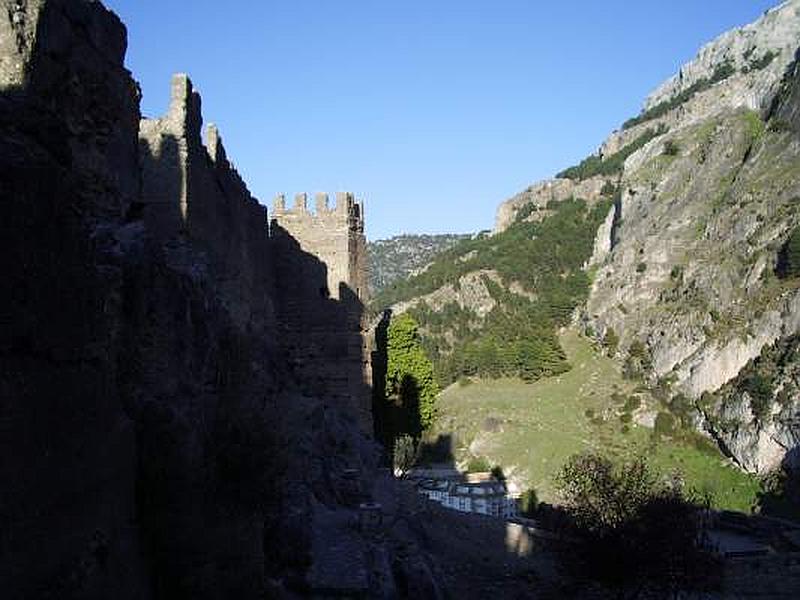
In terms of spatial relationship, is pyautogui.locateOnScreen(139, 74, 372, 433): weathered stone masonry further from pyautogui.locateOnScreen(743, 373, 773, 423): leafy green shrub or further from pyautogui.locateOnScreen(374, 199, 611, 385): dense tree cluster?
pyautogui.locateOnScreen(374, 199, 611, 385): dense tree cluster

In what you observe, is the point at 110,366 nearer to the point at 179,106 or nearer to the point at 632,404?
the point at 179,106

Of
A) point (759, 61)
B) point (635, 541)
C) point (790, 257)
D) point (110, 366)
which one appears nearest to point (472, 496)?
point (635, 541)

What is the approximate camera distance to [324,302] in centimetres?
2712

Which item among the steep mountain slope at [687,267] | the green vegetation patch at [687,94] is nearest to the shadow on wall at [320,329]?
the steep mountain slope at [687,267]

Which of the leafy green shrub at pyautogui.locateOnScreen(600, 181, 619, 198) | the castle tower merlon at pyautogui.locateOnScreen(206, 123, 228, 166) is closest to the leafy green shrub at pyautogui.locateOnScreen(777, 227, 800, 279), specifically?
the castle tower merlon at pyautogui.locateOnScreen(206, 123, 228, 166)

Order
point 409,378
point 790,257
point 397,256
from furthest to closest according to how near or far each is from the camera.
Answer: point 397,256 → point 790,257 → point 409,378

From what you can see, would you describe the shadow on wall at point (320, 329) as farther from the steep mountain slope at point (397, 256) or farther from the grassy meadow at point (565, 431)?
the steep mountain slope at point (397, 256)

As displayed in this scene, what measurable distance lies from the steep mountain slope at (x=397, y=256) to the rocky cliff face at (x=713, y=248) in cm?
7200

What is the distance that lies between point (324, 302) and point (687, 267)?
49660 mm

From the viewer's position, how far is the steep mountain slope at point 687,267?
5200cm

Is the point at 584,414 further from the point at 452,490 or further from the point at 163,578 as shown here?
the point at 163,578

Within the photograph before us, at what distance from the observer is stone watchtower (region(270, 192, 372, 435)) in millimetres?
26688

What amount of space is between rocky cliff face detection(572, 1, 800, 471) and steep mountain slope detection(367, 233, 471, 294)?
7200cm

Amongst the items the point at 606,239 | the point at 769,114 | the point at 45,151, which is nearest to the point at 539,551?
the point at 45,151
